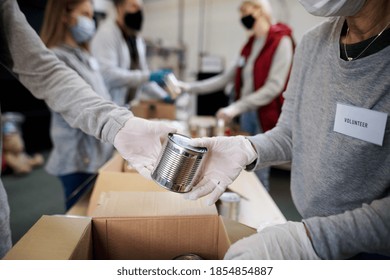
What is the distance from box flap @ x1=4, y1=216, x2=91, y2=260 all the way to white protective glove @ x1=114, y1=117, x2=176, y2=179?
213mm

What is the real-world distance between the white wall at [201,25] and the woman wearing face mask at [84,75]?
2.83 meters

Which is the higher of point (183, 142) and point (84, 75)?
point (84, 75)

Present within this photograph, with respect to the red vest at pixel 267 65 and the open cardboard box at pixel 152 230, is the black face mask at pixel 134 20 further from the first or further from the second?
the open cardboard box at pixel 152 230

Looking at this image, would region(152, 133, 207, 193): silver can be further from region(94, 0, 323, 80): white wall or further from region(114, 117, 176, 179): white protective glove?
region(94, 0, 323, 80): white wall

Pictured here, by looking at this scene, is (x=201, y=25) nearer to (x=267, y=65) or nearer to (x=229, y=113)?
(x=267, y=65)

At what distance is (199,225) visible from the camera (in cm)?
74

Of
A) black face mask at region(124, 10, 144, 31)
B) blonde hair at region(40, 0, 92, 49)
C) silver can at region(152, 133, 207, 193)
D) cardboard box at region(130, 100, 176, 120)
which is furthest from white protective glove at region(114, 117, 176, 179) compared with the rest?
black face mask at region(124, 10, 144, 31)

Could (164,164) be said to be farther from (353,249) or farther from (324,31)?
(324,31)

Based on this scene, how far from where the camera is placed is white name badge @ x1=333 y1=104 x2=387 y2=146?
1.99ft

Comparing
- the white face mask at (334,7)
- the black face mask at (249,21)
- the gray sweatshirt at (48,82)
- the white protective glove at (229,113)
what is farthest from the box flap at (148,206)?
the black face mask at (249,21)

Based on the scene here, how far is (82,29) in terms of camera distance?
4.95 ft

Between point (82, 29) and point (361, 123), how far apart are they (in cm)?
140

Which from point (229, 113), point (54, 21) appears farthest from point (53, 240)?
point (229, 113)

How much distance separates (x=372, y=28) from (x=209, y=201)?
1.88 feet
